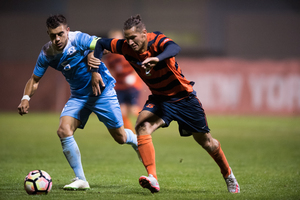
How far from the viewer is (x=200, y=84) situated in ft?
64.1

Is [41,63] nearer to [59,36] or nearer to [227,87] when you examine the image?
[59,36]

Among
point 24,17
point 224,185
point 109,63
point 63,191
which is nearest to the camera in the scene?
point 63,191

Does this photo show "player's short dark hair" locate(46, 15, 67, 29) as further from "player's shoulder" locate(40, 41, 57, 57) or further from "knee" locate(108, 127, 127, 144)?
"knee" locate(108, 127, 127, 144)

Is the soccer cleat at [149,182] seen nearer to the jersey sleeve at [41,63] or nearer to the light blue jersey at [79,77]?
the light blue jersey at [79,77]

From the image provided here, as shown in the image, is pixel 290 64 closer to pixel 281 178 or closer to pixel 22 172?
pixel 281 178

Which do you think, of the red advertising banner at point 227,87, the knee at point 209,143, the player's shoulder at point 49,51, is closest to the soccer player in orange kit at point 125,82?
the player's shoulder at point 49,51

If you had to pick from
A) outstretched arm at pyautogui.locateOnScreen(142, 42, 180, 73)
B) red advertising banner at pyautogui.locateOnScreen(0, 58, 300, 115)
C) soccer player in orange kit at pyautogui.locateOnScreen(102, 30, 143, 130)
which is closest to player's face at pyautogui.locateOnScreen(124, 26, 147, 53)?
outstretched arm at pyautogui.locateOnScreen(142, 42, 180, 73)

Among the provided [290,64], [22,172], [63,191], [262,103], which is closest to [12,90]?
[262,103]

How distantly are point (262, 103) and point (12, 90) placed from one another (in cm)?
1157

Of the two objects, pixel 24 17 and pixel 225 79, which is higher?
pixel 24 17

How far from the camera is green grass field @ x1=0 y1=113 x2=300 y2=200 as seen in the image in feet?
15.1

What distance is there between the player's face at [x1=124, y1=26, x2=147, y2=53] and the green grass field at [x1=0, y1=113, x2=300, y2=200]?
158 centimetres

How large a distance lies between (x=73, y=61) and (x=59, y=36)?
363 millimetres

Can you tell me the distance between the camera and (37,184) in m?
4.38
